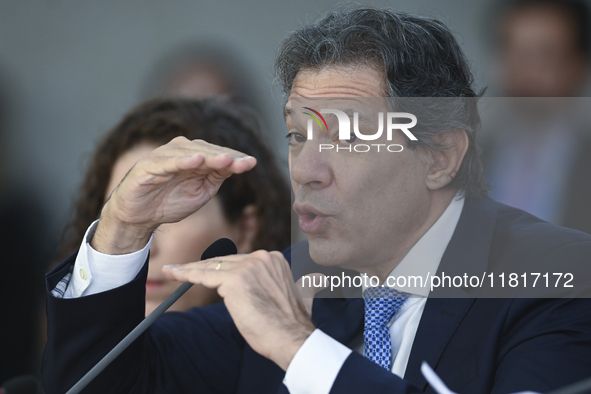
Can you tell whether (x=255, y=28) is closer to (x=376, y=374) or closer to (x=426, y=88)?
(x=426, y=88)

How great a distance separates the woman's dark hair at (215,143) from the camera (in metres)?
2.22

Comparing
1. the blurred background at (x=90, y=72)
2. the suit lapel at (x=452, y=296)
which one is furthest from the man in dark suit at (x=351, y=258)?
the blurred background at (x=90, y=72)

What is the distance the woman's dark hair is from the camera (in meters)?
2.22

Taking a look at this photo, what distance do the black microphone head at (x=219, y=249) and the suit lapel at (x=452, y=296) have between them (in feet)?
1.51

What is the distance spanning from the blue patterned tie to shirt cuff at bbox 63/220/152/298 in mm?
573

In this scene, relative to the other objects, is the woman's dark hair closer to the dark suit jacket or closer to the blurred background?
the blurred background

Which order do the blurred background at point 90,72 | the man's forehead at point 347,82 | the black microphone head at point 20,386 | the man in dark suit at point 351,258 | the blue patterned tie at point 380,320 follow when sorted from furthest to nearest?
the blurred background at point 90,72, the man's forehead at point 347,82, the blue patterned tie at point 380,320, the man in dark suit at point 351,258, the black microphone head at point 20,386

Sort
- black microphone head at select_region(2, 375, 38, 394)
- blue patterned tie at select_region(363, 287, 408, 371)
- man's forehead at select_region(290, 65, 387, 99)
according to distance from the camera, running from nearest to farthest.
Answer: black microphone head at select_region(2, 375, 38, 394), blue patterned tie at select_region(363, 287, 408, 371), man's forehead at select_region(290, 65, 387, 99)

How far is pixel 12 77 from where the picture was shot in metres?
3.04

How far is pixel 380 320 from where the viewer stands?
1.38 meters

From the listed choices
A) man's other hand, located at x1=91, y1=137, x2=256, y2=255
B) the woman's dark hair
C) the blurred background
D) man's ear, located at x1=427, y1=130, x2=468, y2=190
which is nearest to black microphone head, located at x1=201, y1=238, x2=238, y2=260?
man's other hand, located at x1=91, y1=137, x2=256, y2=255

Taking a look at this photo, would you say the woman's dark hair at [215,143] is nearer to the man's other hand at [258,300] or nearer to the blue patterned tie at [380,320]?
the blue patterned tie at [380,320]

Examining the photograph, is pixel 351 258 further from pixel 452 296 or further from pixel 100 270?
pixel 100 270

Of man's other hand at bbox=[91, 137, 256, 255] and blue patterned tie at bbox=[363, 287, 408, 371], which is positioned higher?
man's other hand at bbox=[91, 137, 256, 255]
